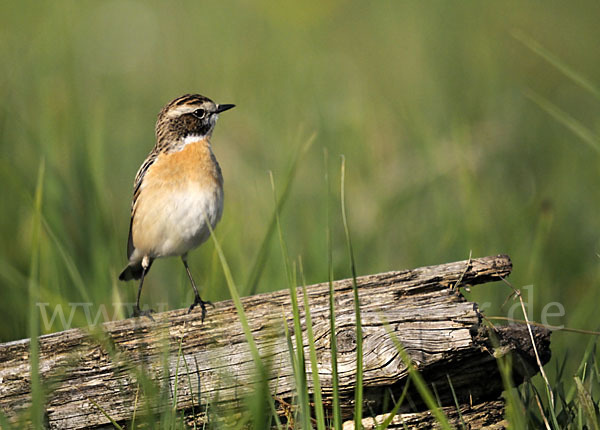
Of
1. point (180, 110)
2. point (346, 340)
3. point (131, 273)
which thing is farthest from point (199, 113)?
point (346, 340)

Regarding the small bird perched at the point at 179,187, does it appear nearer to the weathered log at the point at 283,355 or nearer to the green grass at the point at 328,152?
the green grass at the point at 328,152

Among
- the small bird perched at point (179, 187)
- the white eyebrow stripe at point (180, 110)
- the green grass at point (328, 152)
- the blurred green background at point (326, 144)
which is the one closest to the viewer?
the small bird perched at point (179, 187)

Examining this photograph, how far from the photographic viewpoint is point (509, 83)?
36.1 feet

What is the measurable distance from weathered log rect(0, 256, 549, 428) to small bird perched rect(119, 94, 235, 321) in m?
1.19

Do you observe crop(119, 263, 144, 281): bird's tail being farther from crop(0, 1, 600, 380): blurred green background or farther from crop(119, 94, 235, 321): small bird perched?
crop(119, 94, 235, 321): small bird perched

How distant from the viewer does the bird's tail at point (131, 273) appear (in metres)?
5.77

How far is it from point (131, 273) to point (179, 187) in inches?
46.3

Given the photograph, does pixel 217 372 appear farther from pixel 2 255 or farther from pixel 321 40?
pixel 321 40

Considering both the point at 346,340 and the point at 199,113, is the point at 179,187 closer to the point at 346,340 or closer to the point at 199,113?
the point at 199,113

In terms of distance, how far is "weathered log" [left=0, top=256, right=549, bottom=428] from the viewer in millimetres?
3326

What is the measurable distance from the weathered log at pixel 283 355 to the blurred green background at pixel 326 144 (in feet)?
1.94

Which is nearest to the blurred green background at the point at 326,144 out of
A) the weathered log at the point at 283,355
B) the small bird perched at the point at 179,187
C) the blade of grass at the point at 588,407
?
the small bird perched at the point at 179,187

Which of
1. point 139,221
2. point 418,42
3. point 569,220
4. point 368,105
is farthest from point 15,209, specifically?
point 418,42

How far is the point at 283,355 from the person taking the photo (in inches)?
138
